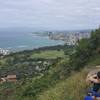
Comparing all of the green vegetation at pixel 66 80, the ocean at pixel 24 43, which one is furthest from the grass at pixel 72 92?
the ocean at pixel 24 43

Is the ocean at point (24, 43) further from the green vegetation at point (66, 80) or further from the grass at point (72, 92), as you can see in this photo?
the grass at point (72, 92)

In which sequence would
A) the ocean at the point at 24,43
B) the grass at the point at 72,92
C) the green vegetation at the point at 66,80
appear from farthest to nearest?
1. the ocean at the point at 24,43
2. the green vegetation at the point at 66,80
3. the grass at the point at 72,92

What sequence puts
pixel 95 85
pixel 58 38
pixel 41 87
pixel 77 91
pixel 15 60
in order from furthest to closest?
pixel 58 38 < pixel 15 60 < pixel 41 87 < pixel 77 91 < pixel 95 85

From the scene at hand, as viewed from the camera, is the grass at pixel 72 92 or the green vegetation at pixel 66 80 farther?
the green vegetation at pixel 66 80

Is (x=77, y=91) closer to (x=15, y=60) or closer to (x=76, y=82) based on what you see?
(x=76, y=82)

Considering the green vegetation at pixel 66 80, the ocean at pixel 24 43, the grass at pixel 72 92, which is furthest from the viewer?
the ocean at pixel 24 43

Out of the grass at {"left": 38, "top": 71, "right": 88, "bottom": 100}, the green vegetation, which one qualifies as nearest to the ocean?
the green vegetation

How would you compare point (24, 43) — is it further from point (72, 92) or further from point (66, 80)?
point (72, 92)

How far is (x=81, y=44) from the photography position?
13.3 m

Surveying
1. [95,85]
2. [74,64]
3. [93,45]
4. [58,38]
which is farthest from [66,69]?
[58,38]

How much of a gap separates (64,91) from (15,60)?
142ft

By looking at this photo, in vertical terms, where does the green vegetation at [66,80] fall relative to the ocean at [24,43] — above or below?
above

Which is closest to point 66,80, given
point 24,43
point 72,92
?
point 72,92

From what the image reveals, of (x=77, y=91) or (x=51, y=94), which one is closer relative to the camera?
(x=77, y=91)
